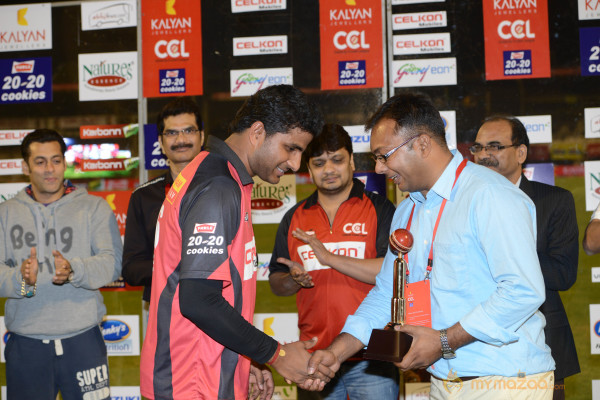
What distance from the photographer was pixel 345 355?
2.28 metres

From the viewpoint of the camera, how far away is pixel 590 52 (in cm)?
442

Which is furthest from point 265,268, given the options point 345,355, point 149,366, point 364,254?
point 149,366

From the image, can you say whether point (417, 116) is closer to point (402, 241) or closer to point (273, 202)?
point (402, 241)

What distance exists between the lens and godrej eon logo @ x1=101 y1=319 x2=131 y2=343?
4738 mm

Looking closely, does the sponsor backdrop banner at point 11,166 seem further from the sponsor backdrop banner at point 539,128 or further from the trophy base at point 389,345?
the sponsor backdrop banner at point 539,128

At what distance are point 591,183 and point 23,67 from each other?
4.79 metres

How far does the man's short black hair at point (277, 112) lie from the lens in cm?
212

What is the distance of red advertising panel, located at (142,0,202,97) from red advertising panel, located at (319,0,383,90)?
106cm

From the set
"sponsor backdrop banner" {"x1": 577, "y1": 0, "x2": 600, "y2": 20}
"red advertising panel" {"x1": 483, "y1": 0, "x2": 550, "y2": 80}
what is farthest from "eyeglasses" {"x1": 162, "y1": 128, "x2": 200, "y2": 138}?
"sponsor backdrop banner" {"x1": 577, "y1": 0, "x2": 600, "y2": 20}

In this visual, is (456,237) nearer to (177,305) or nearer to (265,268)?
(177,305)

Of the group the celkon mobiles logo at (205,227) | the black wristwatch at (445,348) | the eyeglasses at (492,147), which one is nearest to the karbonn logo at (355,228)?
the eyeglasses at (492,147)

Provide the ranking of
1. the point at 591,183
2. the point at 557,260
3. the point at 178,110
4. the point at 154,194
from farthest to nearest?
1. the point at 591,183
2. the point at 178,110
3. the point at 154,194
4. the point at 557,260

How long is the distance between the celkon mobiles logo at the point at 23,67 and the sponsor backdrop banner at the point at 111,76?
0.49 metres

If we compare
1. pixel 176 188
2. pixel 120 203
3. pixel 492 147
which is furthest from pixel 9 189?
pixel 492 147
